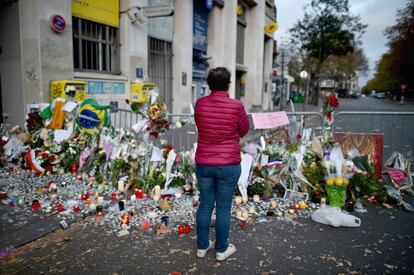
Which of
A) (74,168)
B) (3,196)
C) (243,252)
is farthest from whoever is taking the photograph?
(74,168)

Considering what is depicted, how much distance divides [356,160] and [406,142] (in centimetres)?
194

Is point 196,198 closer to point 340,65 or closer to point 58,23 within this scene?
point 58,23

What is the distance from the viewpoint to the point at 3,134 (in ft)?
→ 23.6

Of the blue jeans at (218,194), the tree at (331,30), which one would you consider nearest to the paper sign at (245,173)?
the blue jeans at (218,194)

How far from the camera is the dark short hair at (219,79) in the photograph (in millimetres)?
2988

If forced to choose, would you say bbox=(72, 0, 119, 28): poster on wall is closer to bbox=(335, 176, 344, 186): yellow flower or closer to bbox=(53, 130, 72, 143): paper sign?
bbox=(53, 130, 72, 143): paper sign

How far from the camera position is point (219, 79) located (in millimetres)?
2984

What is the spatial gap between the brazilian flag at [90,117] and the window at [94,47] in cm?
294

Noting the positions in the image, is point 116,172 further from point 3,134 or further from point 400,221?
point 400,221

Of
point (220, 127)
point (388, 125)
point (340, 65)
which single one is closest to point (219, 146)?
point (220, 127)

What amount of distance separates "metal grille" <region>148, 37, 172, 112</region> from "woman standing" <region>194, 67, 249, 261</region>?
9339 mm

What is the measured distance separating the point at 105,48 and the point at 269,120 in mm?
6331

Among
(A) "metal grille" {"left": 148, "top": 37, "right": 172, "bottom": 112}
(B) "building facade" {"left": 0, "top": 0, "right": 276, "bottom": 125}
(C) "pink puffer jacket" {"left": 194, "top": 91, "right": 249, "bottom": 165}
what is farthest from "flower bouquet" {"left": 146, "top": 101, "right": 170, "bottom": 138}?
(A) "metal grille" {"left": 148, "top": 37, "right": 172, "bottom": 112}

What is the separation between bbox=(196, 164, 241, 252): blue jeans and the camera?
2.97 metres
